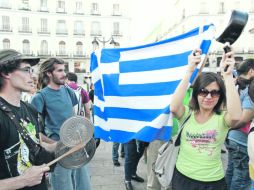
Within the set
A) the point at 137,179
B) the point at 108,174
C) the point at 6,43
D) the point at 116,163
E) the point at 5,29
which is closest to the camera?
the point at 137,179

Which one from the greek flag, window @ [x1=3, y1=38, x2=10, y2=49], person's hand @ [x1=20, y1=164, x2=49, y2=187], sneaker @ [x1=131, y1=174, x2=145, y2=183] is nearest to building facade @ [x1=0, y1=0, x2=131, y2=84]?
window @ [x1=3, y1=38, x2=10, y2=49]

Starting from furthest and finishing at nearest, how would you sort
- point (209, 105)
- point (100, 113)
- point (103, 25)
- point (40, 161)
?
point (103, 25) < point (100, 113) < point (209, 105) < point (40, 161)

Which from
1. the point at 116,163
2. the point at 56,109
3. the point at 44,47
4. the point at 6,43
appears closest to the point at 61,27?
the point at 44,47

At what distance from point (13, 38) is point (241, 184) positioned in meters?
44.8

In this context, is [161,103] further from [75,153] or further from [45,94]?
[45,94]

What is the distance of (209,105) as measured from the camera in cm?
229

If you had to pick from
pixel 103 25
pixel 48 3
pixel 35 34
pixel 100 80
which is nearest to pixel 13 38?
pixel 35 34

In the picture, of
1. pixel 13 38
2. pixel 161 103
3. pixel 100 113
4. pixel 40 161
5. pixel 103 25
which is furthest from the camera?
pixel 103 25

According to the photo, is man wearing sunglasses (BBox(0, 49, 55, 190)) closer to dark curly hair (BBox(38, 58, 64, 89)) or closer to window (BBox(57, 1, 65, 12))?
dark curly hair (BBox(38, 58, 64, 89))

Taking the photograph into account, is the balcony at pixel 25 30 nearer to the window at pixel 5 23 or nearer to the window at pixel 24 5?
the window at pixel 5 23

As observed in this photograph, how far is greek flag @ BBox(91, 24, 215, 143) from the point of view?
9.14 ft

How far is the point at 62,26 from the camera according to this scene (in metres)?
45.6

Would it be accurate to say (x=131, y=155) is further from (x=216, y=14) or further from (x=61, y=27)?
(x=61, y=27)

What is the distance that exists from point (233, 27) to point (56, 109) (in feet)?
6.43
